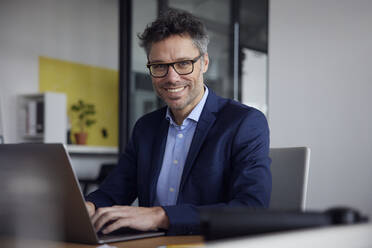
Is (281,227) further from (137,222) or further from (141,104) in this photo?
(141,104)

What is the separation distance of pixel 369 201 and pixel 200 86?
1.73m

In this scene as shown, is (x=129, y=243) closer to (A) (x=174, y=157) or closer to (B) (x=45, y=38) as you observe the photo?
(A) (x=174, y=157)

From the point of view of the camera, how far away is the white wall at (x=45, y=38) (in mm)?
5211

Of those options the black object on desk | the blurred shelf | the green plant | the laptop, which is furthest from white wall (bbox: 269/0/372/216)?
the green plant

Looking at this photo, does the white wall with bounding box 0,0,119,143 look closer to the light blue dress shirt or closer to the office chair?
the office chair

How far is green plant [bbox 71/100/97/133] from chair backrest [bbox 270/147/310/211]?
4583mm

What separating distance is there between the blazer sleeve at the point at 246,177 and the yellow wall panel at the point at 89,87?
4568mm

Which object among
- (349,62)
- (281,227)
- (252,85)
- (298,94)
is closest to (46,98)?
(252,85)

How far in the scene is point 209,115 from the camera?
1573 millimetres

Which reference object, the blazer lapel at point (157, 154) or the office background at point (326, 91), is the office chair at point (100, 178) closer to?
the office background at point (326, 91)

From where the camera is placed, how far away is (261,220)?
554mm

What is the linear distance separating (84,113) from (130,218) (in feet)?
16.3

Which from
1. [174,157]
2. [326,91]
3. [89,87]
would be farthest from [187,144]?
[89,87]

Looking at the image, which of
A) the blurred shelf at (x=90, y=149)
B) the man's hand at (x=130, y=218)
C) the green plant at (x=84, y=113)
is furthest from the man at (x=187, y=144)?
the green plant at (x=84, y=113)
